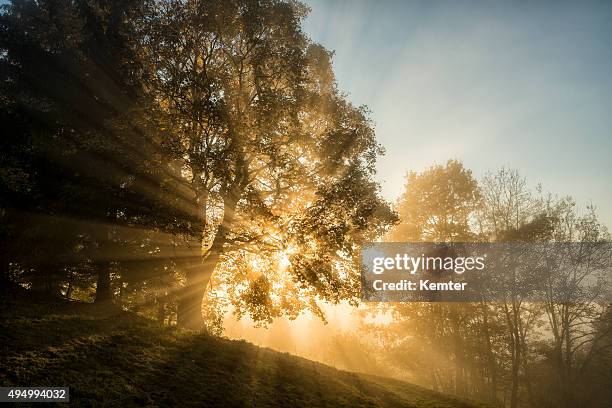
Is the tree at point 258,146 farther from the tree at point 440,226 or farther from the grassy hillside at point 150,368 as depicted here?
the tree at point 440,226

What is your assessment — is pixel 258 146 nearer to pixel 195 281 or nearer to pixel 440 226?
pixel 195 281

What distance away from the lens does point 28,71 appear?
17.4 m

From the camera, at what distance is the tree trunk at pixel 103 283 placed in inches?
722

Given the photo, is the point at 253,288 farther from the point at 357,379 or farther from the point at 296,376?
the point at 357,379

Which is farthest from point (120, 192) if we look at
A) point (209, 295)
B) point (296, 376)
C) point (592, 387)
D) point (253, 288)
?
point (592, 387)

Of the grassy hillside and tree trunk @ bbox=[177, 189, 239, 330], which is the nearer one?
the grassy hillside

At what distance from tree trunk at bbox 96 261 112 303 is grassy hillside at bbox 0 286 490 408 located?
191 centimetres

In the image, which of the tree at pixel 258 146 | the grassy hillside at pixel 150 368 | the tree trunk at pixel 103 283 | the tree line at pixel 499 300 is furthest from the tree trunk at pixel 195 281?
the tree line at pixel 499 300

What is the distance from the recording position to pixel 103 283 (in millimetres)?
18609

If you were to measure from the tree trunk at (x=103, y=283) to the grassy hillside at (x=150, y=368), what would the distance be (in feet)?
6.27

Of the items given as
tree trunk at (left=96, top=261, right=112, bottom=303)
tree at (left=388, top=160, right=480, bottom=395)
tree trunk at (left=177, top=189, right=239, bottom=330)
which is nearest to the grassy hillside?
tree trunk at (left=96, top=261, right=112, bottom=303)

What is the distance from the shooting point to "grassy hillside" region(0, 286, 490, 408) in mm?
8367

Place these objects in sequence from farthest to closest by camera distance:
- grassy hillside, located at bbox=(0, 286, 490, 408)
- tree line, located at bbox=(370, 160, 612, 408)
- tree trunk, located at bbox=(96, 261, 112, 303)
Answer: tree line, located at bbox=(370, 160, 612, 408) < tree trunk, located at bbox=(96, 261, 112, 303) < grassy hillside, located at bbox=(0, 286, 490, 408)

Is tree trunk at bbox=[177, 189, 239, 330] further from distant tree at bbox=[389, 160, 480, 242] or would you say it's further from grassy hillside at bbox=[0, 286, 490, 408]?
distant tree at bbox=[389, 160, 480, 242]
